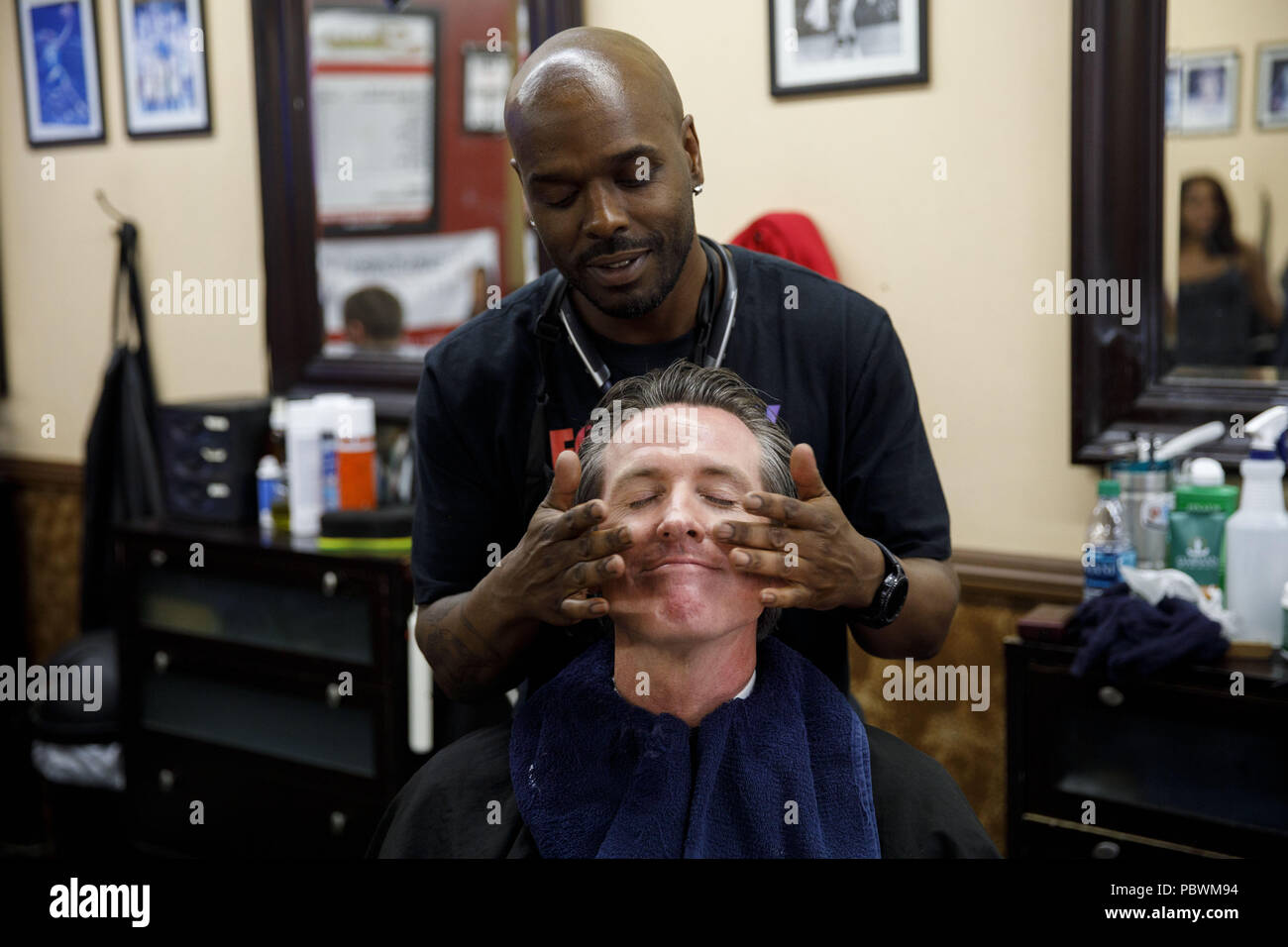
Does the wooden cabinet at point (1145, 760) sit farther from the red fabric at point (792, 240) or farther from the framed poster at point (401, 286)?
the framed poster at point (401, 286)

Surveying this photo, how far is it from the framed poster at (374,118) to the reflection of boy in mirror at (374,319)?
6.7 inches

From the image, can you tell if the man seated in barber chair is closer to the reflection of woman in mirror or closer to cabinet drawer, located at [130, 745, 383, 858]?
the reflection of woman in mirror

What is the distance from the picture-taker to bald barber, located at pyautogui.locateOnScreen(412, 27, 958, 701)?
1.18m

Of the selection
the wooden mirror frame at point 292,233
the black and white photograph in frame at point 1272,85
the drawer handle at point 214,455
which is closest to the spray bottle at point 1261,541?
the black and white photograph in frame at point 1272,85

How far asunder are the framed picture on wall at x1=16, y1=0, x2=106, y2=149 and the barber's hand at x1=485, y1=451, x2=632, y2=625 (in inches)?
121

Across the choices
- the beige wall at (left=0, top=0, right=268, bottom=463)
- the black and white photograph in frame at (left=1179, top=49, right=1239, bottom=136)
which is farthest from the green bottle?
the beige wall at (left=0, top=0, right=268, bottom=463)

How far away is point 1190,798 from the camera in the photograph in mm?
1958

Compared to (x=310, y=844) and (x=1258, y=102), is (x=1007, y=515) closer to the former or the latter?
(x=1258, y=102)

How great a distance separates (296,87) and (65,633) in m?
1.97

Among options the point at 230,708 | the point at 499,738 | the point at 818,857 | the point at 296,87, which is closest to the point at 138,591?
the point at 230,708

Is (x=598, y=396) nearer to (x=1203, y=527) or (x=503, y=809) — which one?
(x=503, y=809)

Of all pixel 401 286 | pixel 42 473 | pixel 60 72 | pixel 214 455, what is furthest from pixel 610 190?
pixel 42 473

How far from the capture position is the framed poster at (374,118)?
9.89 feet

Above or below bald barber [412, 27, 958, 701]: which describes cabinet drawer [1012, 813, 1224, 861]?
below
